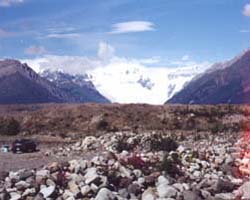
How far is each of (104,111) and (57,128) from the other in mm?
16141

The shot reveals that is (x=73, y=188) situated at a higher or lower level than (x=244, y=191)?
higher

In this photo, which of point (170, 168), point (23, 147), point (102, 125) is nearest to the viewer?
point (170, 168)

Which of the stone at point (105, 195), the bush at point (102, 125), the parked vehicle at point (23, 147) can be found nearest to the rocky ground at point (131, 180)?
the stone at point (105, 195)

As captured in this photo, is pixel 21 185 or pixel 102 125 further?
pixel 102 125

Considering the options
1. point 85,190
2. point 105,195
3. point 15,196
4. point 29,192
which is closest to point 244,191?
point 105,195

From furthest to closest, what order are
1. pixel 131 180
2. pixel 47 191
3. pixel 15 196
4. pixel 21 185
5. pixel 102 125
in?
pixel 102 125
pixel 131 180
pixel 21 185
pixel 47 191
pixel 15 196

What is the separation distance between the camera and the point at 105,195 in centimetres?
3027

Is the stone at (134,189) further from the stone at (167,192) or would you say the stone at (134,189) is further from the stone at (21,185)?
the stone at (21,185)

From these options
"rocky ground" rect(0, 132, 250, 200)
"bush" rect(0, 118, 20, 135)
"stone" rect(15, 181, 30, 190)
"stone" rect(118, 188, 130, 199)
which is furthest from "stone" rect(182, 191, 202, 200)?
"bush" rect(0, 118, 20, 135)

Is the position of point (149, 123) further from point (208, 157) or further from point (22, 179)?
point (22, 179)

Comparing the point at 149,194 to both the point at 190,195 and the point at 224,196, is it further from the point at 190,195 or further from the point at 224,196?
the point at 224,196

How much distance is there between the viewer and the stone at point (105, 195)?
30.1m

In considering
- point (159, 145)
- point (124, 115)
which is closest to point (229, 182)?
point (159, 145)

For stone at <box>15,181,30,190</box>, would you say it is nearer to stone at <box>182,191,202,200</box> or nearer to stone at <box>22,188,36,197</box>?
stone at <box>22,188,36,197</box>
